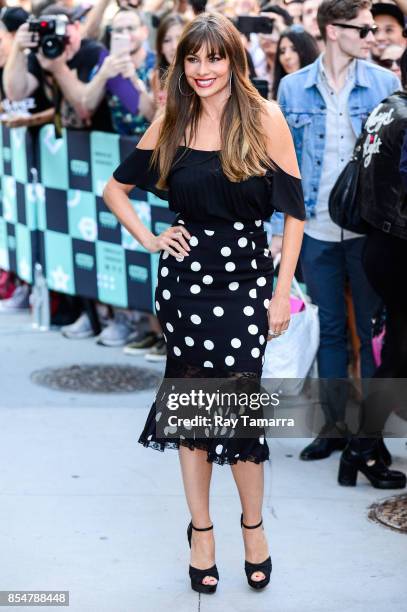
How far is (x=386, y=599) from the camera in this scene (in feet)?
13.2

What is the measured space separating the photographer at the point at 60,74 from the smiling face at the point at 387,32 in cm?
185

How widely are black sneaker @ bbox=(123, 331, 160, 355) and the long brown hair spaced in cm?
364

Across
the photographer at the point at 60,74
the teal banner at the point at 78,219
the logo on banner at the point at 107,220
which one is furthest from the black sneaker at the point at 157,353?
the photographer at the point at 60,74

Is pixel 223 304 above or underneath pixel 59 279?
above

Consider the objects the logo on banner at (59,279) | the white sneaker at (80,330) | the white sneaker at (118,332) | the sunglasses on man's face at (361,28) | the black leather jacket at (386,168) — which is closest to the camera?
the black leather jacket at (386,168)

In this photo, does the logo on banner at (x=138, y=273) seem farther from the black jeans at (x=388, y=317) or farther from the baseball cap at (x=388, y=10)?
the black jeans at (x=388, y=317)

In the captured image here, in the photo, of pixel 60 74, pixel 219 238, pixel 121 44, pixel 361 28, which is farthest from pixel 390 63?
pixel 219 238

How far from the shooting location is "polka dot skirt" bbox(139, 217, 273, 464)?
3.98m

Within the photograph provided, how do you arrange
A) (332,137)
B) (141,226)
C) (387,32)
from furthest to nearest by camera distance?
(387,32)
(332,137)
(141,226)

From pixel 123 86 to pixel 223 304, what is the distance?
3.71m

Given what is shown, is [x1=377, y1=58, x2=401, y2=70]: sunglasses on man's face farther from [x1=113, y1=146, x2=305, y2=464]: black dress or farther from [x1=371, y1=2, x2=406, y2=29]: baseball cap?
[x1=113, y1=146, x2=305, y2=464]: black dress

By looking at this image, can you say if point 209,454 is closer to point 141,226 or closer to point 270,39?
point 141,226

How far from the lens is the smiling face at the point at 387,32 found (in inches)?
285

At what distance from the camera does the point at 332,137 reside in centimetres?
545
